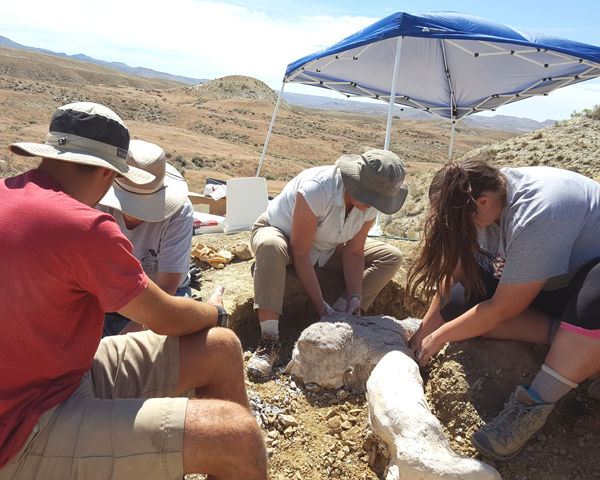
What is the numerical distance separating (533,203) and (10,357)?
71.3 inches

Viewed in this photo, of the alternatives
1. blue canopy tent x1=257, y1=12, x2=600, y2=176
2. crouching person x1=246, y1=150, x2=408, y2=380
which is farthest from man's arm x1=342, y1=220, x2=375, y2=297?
blue canopy tent x1=257, y1=12, x2=600, y2=176

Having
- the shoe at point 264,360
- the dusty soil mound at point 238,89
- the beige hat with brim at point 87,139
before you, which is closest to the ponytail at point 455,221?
the shoe at point 264,360

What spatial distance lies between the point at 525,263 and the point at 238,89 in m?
50.6

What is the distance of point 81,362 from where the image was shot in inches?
55.2

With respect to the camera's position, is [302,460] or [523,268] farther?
[302,460]

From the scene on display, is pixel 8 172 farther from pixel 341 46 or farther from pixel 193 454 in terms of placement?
pixel 193 454

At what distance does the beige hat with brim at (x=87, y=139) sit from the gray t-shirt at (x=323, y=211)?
1.27 m

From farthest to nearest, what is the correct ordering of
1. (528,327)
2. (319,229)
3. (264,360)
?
(319,229)
(264,360)
(528,327)

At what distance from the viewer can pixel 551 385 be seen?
1.81 metres

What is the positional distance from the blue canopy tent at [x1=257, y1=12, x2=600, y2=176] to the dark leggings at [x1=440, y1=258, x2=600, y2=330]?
3377mm

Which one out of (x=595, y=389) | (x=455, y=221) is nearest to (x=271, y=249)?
(x=455, y=221)

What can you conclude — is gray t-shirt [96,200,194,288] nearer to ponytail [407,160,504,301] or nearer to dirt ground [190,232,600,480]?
dirt ground [190,232,600,480]

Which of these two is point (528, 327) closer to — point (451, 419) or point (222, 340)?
point (451, 419)

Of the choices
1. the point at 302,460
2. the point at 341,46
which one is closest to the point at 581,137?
the point at 341,46
